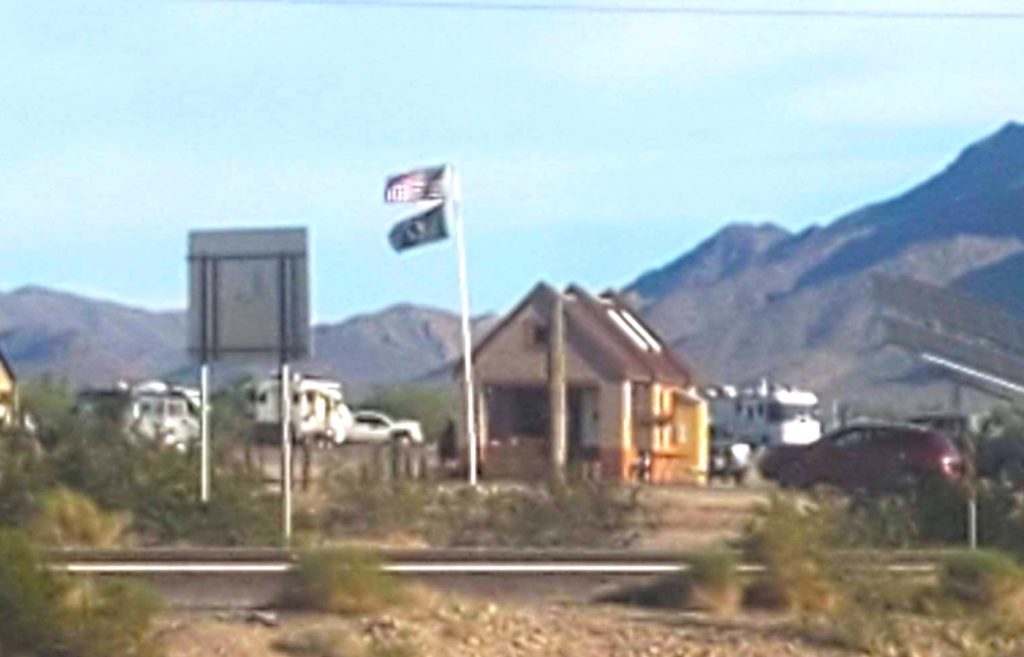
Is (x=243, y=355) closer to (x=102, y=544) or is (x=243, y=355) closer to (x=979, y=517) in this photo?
(x=102, y=544)

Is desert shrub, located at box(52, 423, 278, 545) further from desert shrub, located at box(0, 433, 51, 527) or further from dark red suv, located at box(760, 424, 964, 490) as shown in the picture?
dark red suv, located at box(760, 424, 964, 490)

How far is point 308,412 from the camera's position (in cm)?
7888

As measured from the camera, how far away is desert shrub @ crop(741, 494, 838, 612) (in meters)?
29.3

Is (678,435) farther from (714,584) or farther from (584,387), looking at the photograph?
(714,584)

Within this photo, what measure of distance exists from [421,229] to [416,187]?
1252mm

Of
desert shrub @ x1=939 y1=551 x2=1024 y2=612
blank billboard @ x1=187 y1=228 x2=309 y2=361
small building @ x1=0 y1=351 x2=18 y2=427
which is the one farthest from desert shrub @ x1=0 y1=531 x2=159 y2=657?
small building @ x1=0 y1=351 x2=18 y2=427

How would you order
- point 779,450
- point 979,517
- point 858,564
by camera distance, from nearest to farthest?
point 858,564
point 979,517
point 779,450

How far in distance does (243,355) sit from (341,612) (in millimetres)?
17530

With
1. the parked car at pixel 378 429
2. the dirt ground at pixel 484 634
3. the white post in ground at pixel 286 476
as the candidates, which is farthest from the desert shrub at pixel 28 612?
the parked car at pixel 378 429

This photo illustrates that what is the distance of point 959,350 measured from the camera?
84.0 m

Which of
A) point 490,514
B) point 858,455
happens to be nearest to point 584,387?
point 858,455

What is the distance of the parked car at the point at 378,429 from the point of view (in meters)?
79.6

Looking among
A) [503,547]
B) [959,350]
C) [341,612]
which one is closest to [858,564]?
[341,612]

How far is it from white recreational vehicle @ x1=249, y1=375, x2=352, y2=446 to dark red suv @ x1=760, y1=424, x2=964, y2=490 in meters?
10.1
